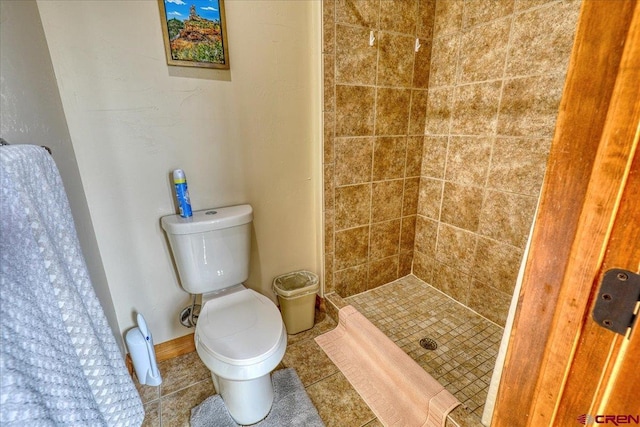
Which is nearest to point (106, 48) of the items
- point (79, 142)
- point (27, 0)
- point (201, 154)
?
point (27, 0)

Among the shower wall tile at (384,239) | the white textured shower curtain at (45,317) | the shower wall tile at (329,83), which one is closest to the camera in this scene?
the white textured shower curtain at (45,317)

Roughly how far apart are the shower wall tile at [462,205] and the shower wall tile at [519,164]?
0.43 feet

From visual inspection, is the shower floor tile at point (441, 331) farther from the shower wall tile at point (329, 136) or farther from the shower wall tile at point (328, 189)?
the shower wall tile at point (329, 136)

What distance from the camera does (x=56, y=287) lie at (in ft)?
1.91

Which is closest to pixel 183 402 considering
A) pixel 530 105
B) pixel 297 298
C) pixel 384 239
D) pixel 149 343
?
pixel 149 343

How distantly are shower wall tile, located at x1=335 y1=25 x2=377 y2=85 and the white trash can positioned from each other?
3.85 ft

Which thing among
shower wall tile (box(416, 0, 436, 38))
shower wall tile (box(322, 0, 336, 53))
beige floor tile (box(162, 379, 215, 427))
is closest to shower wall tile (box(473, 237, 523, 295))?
shower wall tile (box(416, 0, 436, 38))

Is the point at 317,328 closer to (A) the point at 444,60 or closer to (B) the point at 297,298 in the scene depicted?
(B) the point at 297,298

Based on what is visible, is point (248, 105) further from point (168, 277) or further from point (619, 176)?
point (619, 176)

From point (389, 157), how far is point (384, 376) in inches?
49.0

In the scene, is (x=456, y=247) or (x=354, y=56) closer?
(x=354, y=56)

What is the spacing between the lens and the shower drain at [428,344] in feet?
5.21

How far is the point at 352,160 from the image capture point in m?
1.74

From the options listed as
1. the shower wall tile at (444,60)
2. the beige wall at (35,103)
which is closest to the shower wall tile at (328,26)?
the shower wall tile at (444,60)
